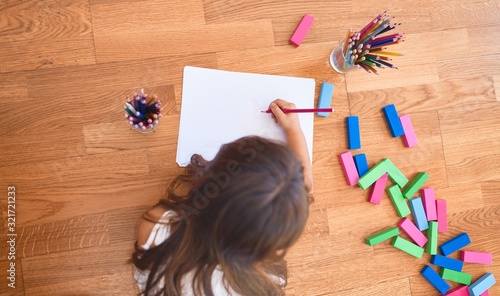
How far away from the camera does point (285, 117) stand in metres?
0.79

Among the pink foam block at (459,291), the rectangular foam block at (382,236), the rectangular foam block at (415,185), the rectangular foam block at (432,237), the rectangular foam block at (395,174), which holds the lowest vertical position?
the pink foam block at (459,291)

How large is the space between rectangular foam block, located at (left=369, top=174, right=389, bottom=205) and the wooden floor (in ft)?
0.07

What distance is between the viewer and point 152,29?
0.82 m

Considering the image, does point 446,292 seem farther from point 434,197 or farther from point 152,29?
point 152,29

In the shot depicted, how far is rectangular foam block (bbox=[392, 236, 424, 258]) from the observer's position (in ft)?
2.89

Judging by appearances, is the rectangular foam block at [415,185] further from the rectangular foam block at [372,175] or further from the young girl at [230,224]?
the young girl at [230,224]

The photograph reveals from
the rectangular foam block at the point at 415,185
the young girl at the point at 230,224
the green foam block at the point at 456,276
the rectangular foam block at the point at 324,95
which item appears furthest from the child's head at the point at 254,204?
the green foam block at the point at 456,276

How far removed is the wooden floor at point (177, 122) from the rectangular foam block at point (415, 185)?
0.8 inches

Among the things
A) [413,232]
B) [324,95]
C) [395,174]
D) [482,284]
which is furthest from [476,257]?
[324,95]

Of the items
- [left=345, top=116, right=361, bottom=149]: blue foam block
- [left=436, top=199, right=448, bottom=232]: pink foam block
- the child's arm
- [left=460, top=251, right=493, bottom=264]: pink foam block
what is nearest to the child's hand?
the child's arm

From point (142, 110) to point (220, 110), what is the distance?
0.54 ft

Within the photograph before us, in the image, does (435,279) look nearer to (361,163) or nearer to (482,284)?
(482,284)

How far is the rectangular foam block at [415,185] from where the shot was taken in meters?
0.88

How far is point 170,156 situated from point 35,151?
0.27 metres
